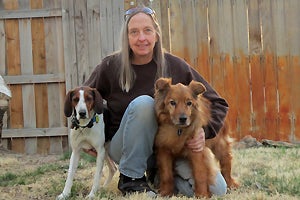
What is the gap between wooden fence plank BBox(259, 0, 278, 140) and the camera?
7.26 meters

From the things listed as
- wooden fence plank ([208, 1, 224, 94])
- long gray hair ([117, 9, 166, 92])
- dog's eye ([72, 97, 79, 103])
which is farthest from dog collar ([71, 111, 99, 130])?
wooden fence plank ([208, 1, 224, 94])

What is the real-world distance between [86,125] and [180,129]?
81 centimetres

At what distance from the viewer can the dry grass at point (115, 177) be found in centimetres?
435

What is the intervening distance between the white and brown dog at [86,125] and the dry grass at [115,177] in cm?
17

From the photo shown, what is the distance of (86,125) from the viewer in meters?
4.41

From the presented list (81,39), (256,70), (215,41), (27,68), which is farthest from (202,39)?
(27,68)

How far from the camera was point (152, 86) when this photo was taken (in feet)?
14.7

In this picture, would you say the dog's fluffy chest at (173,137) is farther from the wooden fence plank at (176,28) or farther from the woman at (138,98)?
the wooden fence plank at (176,28)

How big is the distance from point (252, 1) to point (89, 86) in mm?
3511

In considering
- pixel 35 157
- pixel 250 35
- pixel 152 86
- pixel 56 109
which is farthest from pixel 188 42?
pixel 152 86

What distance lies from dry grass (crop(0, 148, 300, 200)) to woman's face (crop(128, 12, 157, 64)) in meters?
1.16

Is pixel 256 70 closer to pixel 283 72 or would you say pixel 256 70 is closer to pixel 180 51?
pixel 283 72

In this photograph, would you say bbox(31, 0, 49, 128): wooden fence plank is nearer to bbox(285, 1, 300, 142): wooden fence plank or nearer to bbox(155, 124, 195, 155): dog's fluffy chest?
bbox(285, 1, 300, 142): wooden fence plank

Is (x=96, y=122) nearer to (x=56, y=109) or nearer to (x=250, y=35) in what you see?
(x=56, y=109)
